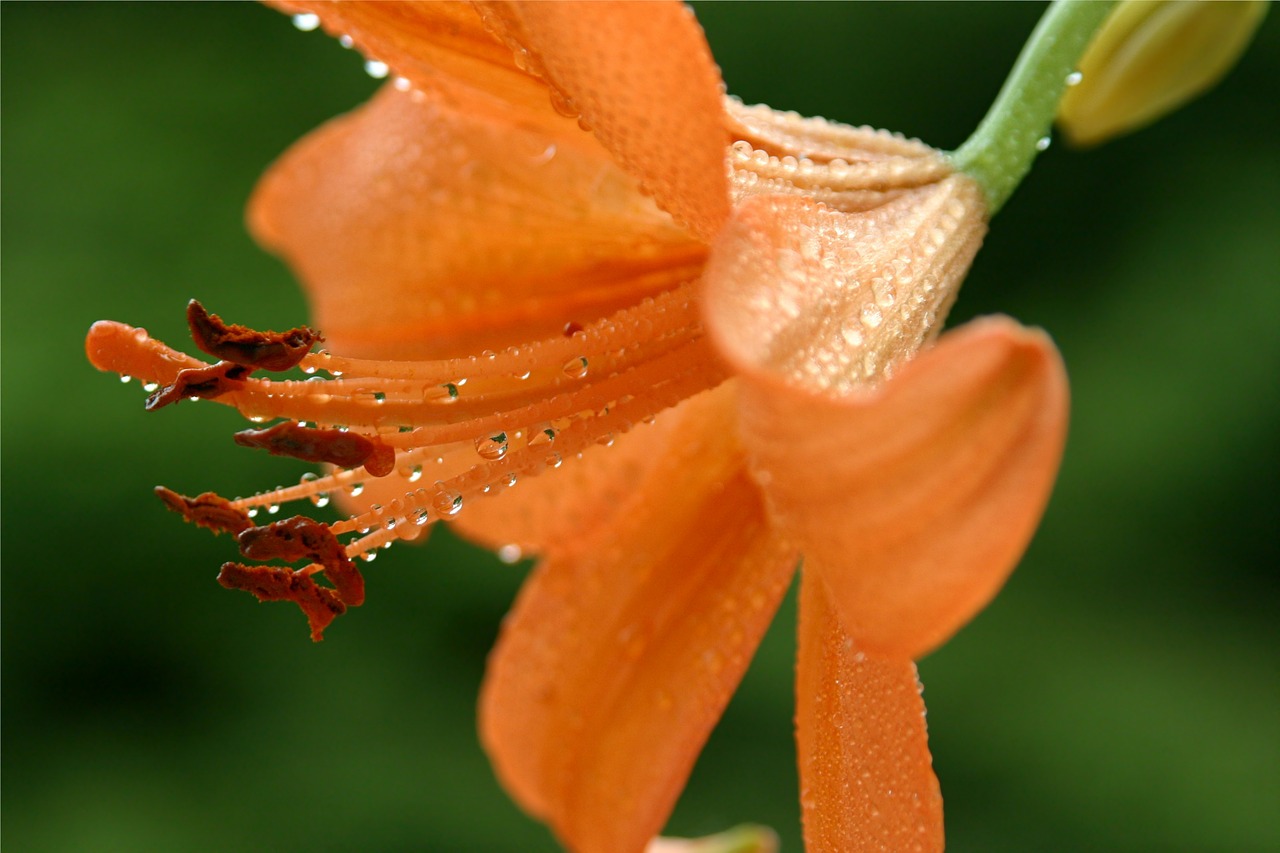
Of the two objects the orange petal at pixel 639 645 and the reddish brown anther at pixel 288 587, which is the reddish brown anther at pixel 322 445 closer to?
the reddish brown anther at pixel 288 587

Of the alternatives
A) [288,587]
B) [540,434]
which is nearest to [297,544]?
[288,587]

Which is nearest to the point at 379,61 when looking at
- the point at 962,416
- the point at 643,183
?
the point at 643,183

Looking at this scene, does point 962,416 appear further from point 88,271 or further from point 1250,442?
point 88,271

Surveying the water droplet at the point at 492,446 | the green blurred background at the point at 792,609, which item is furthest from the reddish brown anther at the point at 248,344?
the green blurred background at the point at 792,609

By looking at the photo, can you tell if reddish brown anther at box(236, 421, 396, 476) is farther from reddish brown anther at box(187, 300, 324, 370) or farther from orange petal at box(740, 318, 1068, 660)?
orange petal at box(740, 318, 1068, 660)

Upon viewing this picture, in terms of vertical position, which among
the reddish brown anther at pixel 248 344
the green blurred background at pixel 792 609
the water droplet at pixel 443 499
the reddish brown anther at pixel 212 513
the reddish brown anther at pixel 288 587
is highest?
the reddish brown anther at pixel 248 344

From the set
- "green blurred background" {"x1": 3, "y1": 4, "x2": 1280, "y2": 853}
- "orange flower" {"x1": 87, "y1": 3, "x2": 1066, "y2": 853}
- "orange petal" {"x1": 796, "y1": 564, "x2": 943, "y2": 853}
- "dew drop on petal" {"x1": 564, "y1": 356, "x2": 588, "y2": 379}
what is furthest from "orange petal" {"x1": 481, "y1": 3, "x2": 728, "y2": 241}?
"green blurred background" {"x1": 3, "y1": 4, "x2": 1280, "y2": 853}

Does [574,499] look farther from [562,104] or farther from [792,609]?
[792,609]
